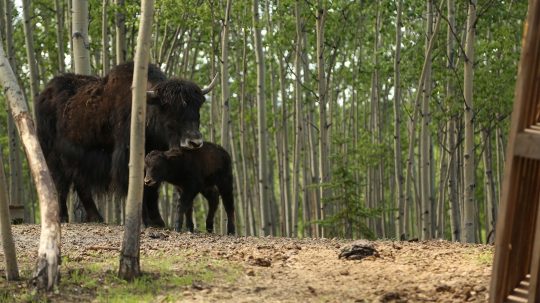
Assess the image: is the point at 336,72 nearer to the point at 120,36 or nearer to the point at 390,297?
the point at 120,36

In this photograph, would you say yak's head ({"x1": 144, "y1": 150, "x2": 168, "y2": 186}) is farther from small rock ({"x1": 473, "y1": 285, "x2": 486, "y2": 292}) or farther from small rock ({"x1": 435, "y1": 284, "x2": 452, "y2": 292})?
small rock ({"x1": 473, "y1": 285, "x2": 486, "y2": 292})

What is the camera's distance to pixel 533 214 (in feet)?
19.7

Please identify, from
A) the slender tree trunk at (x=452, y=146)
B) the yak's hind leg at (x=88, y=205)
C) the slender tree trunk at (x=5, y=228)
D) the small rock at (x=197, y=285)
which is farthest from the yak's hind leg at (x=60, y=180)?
the slender tree trunk at (x=452, y=146)

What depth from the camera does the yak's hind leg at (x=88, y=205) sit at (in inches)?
488

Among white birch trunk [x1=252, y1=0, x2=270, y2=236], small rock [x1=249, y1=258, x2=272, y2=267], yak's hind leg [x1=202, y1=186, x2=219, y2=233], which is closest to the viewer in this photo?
small rock [x1=249, y1=258, x2=272, y2=267]

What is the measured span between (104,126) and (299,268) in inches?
201

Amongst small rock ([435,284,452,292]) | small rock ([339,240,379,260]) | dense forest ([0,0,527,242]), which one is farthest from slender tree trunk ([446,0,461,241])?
small rock ([435,284,452,292])

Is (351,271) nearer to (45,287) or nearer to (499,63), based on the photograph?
(45,287)

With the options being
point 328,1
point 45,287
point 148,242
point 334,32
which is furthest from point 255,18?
point 45,287

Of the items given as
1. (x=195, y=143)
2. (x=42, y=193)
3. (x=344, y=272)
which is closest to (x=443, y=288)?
(x=344, y=272)

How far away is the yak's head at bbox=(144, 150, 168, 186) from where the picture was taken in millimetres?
10883

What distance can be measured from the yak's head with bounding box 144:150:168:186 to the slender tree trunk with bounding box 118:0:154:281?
3.86m

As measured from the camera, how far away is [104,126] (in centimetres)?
1186

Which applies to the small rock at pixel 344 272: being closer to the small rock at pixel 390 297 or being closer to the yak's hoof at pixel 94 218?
the small rock at pixel 390 297
